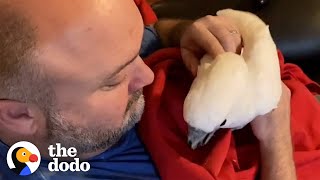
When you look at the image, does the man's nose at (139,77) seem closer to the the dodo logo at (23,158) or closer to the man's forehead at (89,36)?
the man's forehead at (89,36)

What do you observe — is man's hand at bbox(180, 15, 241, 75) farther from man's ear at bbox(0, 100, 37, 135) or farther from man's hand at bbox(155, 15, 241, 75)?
man's ear at bbox(0, 100, 37, 135)

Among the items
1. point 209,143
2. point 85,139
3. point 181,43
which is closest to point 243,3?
point 181,43

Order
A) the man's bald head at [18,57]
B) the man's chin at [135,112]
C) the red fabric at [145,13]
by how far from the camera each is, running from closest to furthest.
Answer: the man's bald head at [18,57]
the man's chin at [135,112]
the red fabric at [145,13]

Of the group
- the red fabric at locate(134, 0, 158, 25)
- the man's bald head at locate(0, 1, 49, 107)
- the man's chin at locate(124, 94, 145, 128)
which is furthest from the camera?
the red fabric at locate(134, 0, 158, 25)

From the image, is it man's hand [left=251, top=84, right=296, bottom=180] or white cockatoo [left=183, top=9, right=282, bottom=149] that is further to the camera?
man's hand [left=251, top=84, right=296, bottom=180]

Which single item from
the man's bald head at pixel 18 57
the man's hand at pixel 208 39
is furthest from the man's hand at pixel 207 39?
the man's bald head at pixel 18 57

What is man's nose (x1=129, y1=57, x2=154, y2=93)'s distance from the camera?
918mm

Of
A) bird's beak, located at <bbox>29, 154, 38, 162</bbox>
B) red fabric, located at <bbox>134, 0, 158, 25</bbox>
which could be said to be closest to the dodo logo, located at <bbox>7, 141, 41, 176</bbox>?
bird's beak, located at <bbox>29, 154, 38, 162</bbox>

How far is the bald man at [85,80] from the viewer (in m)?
0.83

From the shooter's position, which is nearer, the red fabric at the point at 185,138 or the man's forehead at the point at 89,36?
the man's forehead at the point at 89,36

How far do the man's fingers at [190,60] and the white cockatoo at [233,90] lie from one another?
4 cm

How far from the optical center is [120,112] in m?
0.92

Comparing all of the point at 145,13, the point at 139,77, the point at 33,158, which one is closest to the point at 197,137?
the point at 139,77

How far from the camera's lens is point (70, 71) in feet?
2.80
